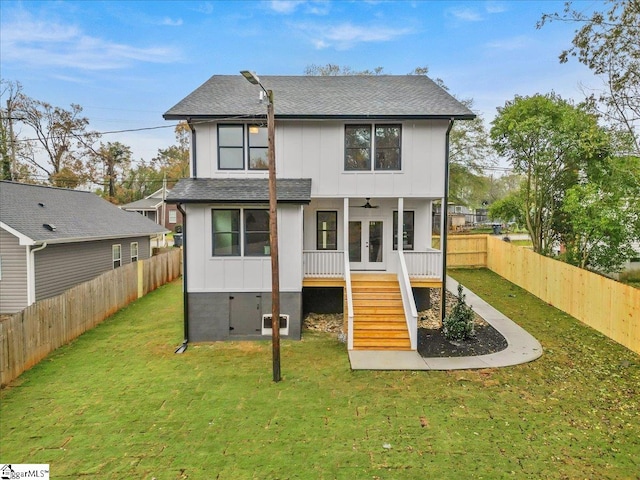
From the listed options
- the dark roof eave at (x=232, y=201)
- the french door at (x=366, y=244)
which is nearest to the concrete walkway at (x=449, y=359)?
the french door at (x=366, y=244)

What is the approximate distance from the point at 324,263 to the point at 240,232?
3.01m

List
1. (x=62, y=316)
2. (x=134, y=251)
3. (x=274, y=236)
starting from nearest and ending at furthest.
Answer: (x=274, y=236)
(x=62, y=316)
(x=134, y=251)

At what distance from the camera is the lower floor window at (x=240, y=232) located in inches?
424

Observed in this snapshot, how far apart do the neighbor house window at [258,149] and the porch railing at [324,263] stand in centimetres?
336

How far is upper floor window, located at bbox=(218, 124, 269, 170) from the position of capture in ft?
37.0

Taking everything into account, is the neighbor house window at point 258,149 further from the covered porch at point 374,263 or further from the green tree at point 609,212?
the green tree at point 609,212

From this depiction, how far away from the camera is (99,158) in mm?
39969

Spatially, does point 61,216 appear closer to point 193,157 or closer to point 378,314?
point 193,157

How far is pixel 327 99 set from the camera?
1223cm

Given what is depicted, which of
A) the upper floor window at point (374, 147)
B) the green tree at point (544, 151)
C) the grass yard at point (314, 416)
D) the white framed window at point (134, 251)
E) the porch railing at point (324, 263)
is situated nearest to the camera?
the grass yard at point (314, 416)

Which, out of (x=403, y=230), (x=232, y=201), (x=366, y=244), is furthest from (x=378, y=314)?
(x=232, y=201)

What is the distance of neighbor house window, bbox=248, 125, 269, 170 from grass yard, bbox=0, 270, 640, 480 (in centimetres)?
580

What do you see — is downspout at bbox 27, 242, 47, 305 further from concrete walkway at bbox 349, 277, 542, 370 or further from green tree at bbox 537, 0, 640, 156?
green tree at bbox 537, 0, 640, 156

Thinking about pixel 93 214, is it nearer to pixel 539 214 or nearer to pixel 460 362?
pixel 460 362
